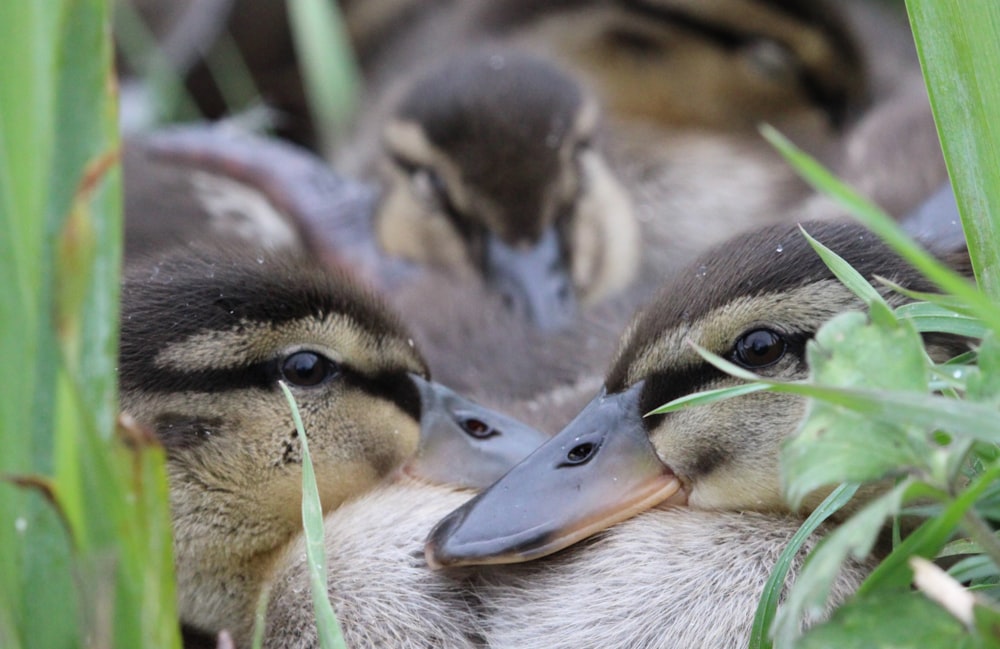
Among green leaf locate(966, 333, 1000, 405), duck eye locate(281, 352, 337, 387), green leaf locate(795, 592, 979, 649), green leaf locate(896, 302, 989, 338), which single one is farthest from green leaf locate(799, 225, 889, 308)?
duck eye locate(281, 352, 337, 387)

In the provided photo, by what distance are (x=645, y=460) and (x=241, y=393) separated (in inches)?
17.7

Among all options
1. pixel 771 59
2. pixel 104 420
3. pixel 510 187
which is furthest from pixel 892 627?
pixel 771 59

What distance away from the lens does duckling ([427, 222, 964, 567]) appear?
1381 mm

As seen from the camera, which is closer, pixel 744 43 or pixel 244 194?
pixel 244 194

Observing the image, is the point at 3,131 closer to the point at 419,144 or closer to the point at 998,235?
the point at 998,235

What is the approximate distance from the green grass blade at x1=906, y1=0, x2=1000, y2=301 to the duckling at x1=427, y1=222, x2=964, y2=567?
0.54ft

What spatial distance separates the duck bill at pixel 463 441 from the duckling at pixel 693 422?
0.16 m

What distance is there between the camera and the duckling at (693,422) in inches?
54.4

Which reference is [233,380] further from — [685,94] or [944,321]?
[685,94]

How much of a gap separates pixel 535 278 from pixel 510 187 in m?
0.19

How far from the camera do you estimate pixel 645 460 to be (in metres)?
1.44

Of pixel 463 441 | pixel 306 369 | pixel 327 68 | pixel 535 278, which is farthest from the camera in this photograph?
pixel 327 68

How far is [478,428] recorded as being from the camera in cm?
165

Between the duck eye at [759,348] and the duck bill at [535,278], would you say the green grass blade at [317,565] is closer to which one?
the duck eye at [759,348]
